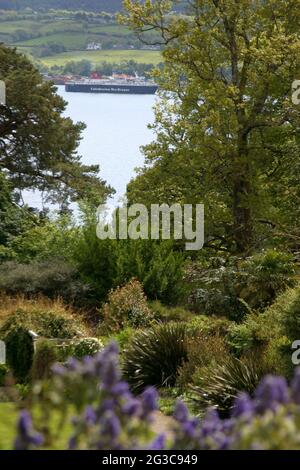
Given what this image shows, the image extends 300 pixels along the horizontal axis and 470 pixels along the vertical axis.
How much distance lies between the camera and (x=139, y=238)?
20.9 m

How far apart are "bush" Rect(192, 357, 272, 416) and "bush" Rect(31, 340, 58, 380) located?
2749 mm

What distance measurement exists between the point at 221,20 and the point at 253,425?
23881mm

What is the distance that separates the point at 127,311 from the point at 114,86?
297 feet

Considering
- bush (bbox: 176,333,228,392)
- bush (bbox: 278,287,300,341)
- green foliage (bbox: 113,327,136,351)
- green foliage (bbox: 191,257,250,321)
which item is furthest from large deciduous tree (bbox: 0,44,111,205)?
bush (bbox: 278,287,300,341)

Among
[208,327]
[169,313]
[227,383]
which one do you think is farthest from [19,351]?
[227,383]

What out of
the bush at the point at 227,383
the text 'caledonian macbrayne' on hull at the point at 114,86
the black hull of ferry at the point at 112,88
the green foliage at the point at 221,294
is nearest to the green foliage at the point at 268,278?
the green foliage at the point at 221,294

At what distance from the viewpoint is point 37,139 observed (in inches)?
1328

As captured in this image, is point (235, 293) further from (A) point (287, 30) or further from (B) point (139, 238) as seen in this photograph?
(A) point (287, 30)

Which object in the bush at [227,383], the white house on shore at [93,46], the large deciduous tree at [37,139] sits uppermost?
the white house on shore at [93,46]

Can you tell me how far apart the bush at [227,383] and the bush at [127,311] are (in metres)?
5.36

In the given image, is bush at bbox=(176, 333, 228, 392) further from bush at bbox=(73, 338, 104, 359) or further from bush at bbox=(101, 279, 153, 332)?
bush at bbox=(101, 279, 153, 332)

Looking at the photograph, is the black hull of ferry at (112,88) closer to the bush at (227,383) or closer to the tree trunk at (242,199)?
the tree trunk at (242,199)

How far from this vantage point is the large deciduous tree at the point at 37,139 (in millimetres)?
32969
